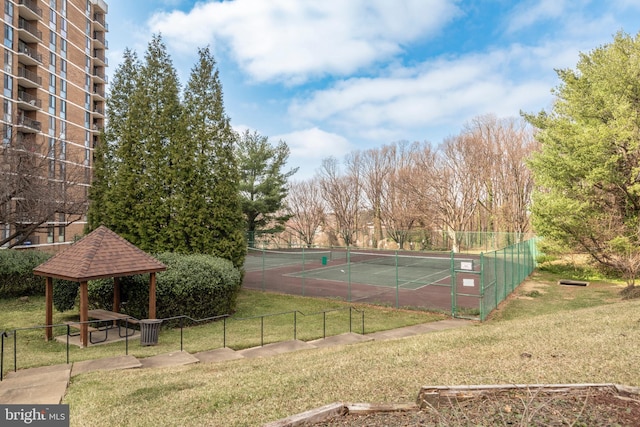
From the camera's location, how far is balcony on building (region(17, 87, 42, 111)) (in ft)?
132

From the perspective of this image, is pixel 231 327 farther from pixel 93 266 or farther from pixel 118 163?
pixel 118 163

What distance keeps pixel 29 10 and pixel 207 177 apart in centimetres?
3723

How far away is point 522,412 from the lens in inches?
173

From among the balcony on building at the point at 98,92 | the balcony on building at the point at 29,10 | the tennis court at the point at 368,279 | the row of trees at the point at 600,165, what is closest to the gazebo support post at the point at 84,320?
the tennis court at the point at 368,279

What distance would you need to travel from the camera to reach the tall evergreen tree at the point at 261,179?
45031 millimetres

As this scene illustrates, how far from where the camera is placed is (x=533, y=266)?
30.7 metres

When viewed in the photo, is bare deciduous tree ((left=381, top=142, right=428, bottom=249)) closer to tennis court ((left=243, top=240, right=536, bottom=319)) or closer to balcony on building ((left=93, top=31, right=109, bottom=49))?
tennis court ((left=243, top=240, right=536, bottom=319))

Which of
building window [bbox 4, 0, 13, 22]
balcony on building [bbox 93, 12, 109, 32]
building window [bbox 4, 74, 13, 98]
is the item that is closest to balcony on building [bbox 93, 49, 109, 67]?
balcony on building [bbox 93, 12, 109, 32]

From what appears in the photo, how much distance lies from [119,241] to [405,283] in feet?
56.5

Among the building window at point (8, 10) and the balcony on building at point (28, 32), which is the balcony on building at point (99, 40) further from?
the building window at point (8, 10)

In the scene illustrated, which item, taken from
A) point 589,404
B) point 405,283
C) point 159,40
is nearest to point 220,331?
point 589,404

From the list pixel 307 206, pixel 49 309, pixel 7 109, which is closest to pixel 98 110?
pixel 7 109

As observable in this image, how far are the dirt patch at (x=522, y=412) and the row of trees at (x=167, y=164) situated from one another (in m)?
14.5

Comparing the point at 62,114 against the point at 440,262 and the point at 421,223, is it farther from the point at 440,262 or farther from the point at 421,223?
the point at 421,223
